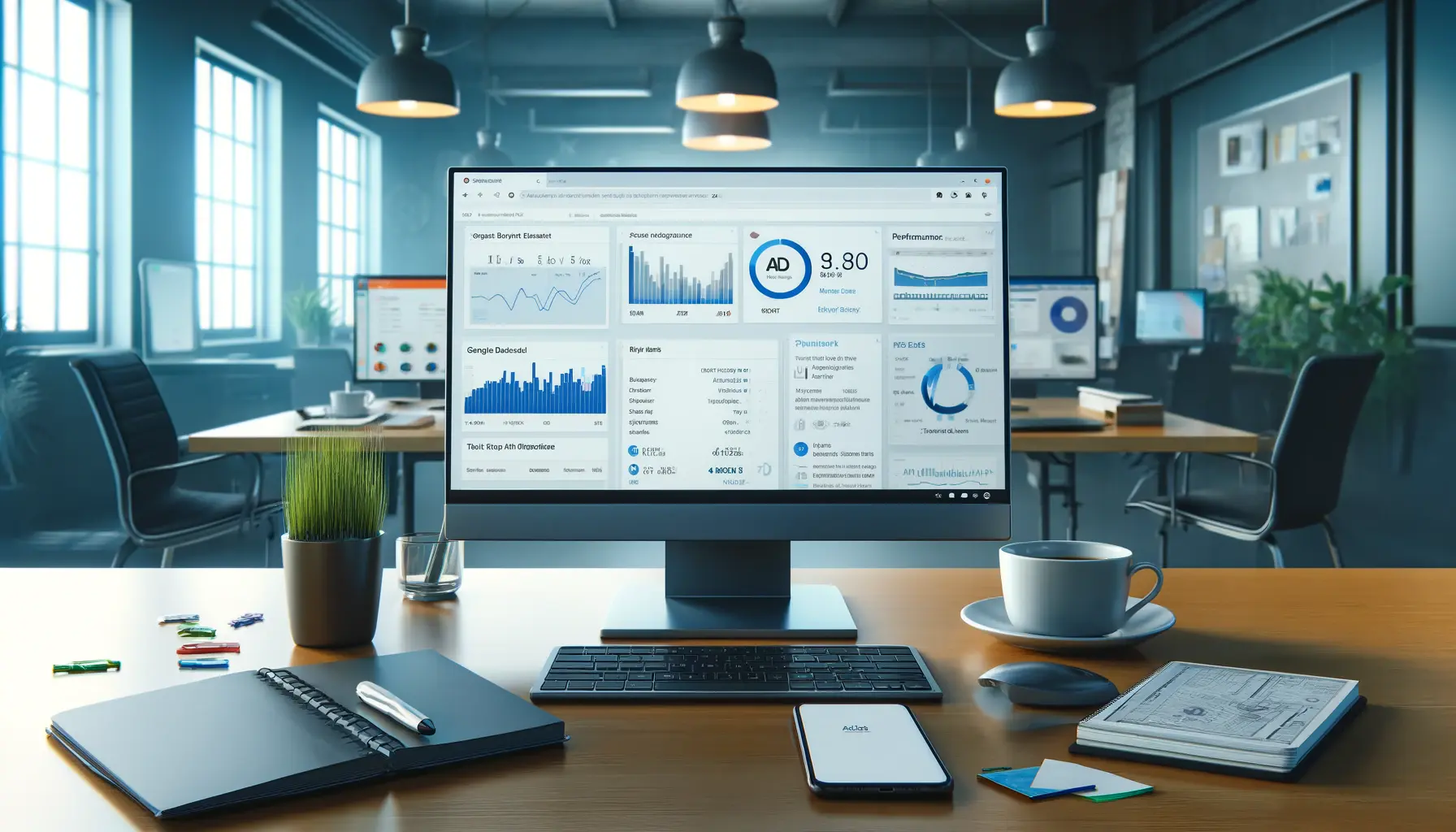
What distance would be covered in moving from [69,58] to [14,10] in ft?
1.76

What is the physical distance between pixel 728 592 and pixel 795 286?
327mm

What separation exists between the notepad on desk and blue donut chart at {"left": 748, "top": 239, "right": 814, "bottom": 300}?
1.52 feet

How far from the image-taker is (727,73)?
4605 millimetres

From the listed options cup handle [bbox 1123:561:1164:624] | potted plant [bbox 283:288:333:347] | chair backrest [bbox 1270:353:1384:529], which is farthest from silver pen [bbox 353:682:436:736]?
potted plant [bbox 283:288:333:347]

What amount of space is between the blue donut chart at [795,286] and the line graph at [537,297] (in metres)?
0.14

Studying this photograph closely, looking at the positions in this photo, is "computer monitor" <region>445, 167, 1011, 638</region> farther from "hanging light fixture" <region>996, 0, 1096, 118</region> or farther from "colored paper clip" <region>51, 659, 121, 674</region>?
"hanging light fixture" <region>996, 0, 1096, 118</region>

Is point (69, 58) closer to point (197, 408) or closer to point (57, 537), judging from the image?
point (197, 408)

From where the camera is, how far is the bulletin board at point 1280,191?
533 cm

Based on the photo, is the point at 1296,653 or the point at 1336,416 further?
the point at 1336,416

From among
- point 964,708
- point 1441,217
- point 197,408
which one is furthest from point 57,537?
point 1441,217

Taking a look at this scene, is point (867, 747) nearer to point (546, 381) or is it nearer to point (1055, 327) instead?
point (546, 381)

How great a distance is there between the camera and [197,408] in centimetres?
604

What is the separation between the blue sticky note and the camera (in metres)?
0.68

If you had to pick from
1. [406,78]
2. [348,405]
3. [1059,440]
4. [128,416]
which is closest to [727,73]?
[406,78]
